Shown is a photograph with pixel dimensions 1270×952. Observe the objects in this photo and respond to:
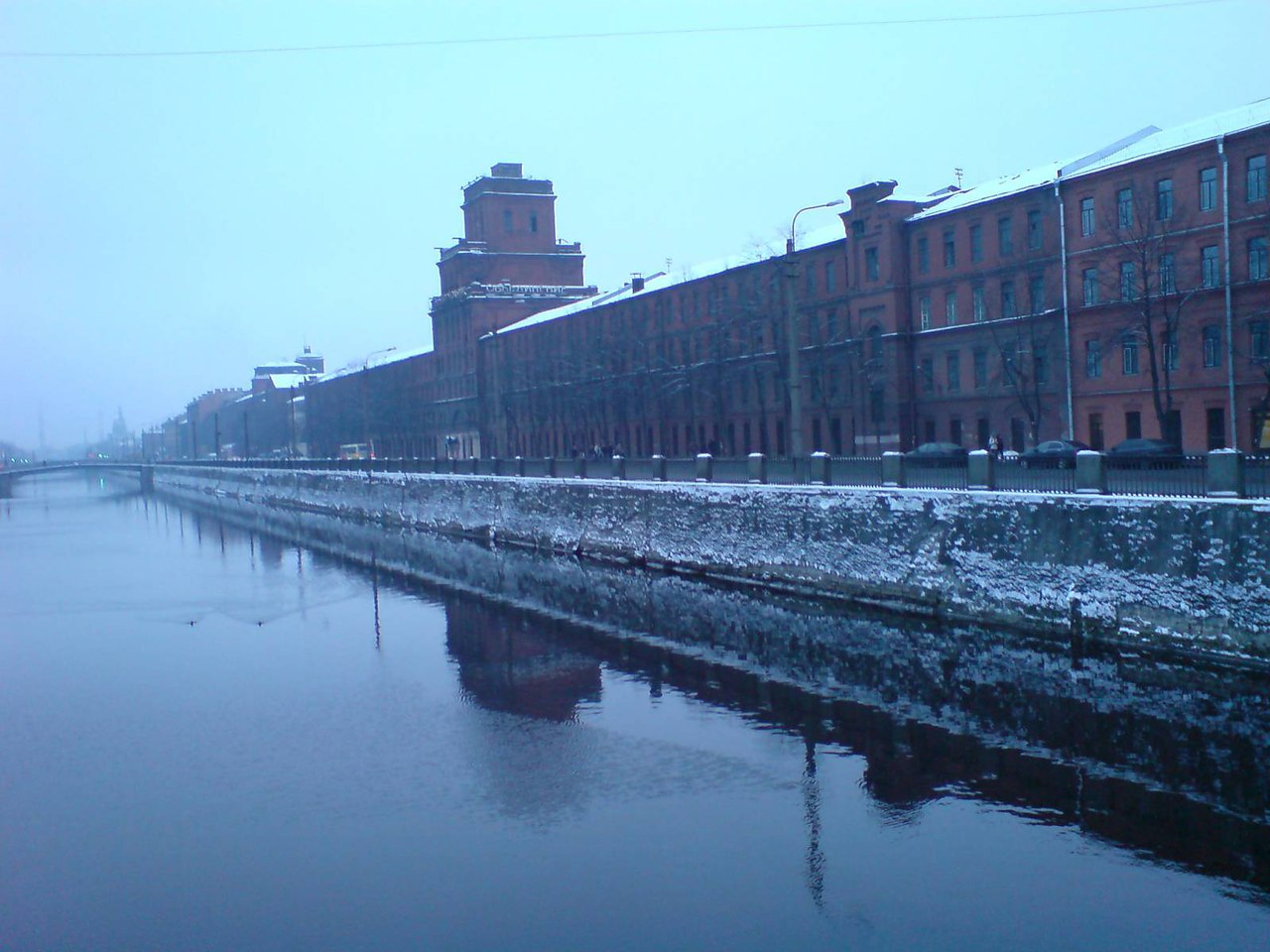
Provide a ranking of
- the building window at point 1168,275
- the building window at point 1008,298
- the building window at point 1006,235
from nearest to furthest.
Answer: the building window at point 1168,275
the building window at point 1006,235
the building window at point 1008,298

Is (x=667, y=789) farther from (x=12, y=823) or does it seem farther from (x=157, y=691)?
(x=157, y=691)

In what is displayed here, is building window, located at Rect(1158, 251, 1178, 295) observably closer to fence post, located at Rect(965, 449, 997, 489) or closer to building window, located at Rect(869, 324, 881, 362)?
building window, located at Rect(869, 324, 881, 362)

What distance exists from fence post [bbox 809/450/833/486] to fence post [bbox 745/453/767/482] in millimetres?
2395

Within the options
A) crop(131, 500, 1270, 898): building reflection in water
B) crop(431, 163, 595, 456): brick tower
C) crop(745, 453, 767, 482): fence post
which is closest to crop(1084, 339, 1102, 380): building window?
crop(745, 453, 767, 482): fence post

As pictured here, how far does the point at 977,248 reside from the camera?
4816 centimetres

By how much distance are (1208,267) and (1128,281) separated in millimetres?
2619

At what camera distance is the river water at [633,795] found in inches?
405

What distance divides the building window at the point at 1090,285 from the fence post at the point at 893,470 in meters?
21.3

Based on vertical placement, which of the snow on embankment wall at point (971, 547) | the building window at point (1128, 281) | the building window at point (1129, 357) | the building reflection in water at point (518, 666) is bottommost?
the building reflection in water at point (518, 666)

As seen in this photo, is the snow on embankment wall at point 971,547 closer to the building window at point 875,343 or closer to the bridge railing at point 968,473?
the bridge railing at point 968,473

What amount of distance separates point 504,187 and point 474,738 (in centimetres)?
8789

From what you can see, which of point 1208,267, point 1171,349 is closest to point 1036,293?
point 1171,349

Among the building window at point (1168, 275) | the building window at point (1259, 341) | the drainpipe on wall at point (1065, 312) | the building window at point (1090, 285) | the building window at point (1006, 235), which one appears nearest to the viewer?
the building window at point (1259, 341)

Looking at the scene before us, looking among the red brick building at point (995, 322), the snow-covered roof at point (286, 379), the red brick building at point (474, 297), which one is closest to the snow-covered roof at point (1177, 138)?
the red brick building at point (995, 322)
